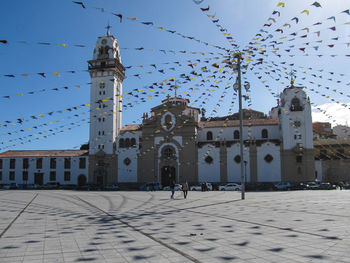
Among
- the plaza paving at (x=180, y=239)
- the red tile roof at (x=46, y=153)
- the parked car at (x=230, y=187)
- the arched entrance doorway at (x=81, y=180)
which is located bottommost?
the parked car at (x=230, y=187)

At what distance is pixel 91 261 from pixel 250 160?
4177cm

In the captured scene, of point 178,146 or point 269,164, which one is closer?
point 269,164

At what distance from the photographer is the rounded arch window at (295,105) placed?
46559 mm

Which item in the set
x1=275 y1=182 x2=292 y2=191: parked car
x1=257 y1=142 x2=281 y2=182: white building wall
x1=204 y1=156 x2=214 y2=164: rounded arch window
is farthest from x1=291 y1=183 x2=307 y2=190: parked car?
x1=204 y1=156 x2=214 y2=164: rounded arch window

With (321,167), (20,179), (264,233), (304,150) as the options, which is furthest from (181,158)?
(264,233)

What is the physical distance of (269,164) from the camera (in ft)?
150

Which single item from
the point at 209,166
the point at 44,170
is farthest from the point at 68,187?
the point at 209,166

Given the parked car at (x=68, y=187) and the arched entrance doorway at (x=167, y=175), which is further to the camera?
the parked car at (x=68, y=187)

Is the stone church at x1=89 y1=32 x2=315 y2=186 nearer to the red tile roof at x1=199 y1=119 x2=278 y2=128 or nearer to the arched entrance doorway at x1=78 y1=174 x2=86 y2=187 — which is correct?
the red tile roof at x1=199 y1=119 x2=278 y2=128

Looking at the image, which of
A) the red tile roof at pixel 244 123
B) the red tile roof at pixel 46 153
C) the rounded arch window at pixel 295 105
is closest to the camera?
the rounded arch window at pixel 295 105

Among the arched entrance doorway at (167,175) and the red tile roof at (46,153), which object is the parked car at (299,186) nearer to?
the arched entrance doorway at (167,175)

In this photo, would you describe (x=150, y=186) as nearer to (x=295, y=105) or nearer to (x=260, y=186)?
(x=260, y=186)

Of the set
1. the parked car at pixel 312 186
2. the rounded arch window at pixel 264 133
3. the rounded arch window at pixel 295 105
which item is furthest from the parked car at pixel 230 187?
the rounded arch window at pixel 295 105

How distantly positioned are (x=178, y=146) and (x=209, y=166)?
6.01 meters
